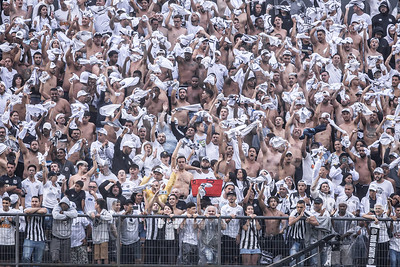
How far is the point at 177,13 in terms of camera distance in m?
24.9

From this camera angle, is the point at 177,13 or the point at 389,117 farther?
the point at 177,13

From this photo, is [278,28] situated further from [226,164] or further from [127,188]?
[127,188]

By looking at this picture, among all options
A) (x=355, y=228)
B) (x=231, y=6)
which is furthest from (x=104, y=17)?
(x=355, y=228)

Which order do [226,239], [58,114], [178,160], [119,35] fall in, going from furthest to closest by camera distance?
1. [119,35]
2. [58,114]
3. [178,160]
4. [226,239]

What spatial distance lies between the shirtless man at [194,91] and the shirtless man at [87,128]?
2471 mm

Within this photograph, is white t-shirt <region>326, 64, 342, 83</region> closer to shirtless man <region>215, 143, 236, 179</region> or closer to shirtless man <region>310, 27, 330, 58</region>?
shirtless man <region>310, 27, 330, 58</region>

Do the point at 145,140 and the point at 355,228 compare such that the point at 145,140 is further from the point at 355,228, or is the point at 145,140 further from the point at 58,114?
the point at 355,228

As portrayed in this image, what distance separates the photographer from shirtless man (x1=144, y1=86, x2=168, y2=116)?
22688mm

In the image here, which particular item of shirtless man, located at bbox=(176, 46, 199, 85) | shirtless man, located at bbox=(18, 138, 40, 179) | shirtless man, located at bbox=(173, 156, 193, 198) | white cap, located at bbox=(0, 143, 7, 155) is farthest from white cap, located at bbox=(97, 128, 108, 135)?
shirtless man, located at bbox=(176, 46, 199, 85)

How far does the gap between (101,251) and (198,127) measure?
468cm

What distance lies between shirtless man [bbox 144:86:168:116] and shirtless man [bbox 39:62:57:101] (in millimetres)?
2104

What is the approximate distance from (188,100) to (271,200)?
4772 millimetres

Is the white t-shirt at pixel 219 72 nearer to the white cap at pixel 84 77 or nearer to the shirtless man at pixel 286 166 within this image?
the white cap at pixel 84 77

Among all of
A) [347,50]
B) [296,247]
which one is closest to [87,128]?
[296,247]
